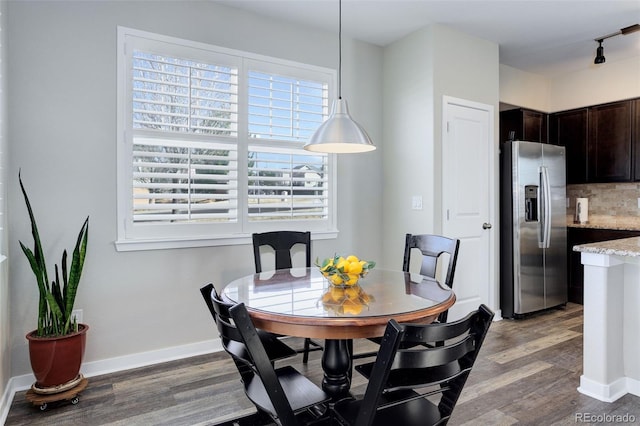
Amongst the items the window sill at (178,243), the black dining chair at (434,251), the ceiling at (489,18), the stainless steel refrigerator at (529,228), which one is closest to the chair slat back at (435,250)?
the black dining chair at (434,251)

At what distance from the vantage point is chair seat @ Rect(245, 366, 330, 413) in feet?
5.09

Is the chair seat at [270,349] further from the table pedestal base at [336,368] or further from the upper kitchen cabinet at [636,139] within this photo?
the upper kitchen cabinet at [636,139]

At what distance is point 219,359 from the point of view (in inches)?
119

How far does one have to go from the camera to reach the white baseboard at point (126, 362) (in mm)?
2398

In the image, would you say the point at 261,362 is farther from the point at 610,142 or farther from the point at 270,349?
the point at 610,142

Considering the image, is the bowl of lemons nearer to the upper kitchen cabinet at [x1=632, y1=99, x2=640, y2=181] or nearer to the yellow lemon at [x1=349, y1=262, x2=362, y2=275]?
the yellow lemon at [x1=349, y1=262, x2=362, y2=275]

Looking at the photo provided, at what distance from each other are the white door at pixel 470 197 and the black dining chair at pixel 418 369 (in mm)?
2345

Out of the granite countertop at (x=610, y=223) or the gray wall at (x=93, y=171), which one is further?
the granite countertop at (x=610, y=223)

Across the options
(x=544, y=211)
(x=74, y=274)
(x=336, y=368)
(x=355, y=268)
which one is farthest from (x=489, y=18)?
(x=74, y=274)

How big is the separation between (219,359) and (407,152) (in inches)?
97.4

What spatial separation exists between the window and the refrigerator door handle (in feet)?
7.40

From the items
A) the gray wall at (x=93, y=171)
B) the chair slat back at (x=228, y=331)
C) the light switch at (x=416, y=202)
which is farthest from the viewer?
the light switch at (x=416, y=202)

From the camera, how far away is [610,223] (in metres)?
4.77

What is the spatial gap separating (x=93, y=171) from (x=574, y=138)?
207 inches
